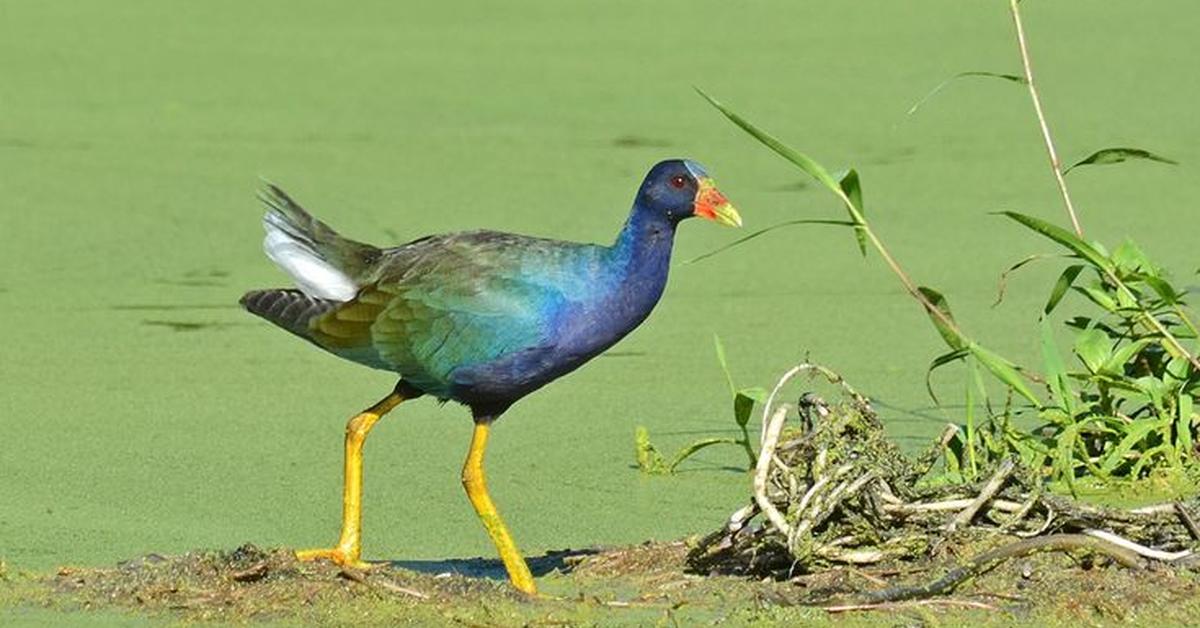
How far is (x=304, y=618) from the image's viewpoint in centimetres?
404

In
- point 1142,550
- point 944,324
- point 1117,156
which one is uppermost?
point 1117,156

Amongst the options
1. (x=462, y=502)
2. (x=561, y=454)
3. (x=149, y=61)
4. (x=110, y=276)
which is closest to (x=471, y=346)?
(x=462, y=502)

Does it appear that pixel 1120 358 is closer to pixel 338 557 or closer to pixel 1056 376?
pixel 1056 376

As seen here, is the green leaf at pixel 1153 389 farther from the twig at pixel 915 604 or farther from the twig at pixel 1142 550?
the twig at pixel 915 604

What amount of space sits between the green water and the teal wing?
0.43m

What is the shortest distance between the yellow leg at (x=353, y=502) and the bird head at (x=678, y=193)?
0.67 m

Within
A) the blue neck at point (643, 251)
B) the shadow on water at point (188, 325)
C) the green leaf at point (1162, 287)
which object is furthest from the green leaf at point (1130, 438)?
the shadow on water at point (188, 325)

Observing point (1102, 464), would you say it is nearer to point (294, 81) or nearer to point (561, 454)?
point (561, 454)

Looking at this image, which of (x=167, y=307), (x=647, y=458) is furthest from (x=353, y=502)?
(x=167, y=307)

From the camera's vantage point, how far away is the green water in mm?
5250

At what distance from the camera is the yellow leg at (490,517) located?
430cm

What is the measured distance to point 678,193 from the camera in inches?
182

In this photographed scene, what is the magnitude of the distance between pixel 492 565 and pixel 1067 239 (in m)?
1.31

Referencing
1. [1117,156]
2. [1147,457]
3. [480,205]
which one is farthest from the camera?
[480,205]
